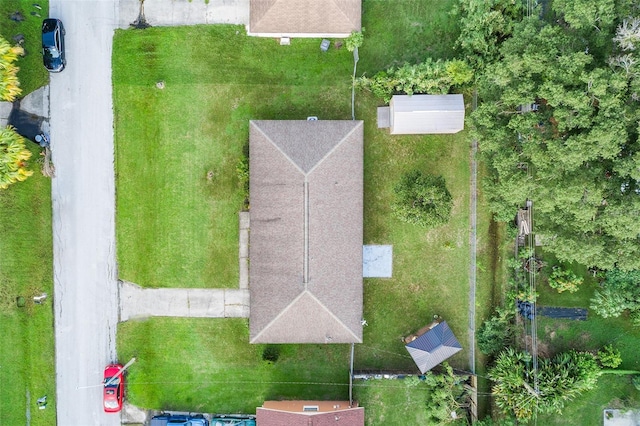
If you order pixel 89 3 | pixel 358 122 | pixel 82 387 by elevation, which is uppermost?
pixel 89 3

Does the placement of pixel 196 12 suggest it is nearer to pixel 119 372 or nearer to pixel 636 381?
pixel 119 372

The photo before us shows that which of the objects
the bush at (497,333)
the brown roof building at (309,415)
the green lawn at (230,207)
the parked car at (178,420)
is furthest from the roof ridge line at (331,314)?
the parked car at (178,420)

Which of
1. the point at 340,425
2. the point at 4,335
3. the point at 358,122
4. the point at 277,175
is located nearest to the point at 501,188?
the point at 358,122

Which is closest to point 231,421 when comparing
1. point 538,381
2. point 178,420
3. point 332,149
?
point 178,420

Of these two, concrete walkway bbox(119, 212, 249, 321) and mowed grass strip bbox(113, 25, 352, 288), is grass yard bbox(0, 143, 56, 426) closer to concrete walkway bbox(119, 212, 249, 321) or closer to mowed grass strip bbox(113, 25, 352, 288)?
mowed grass strip bbox(113, 25, 352, 288)

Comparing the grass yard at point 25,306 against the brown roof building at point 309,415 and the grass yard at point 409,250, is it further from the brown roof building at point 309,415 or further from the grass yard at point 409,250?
the grass yard at point 409,250

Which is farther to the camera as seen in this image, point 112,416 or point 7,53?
point 112,416

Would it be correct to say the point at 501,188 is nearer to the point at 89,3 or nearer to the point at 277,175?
the point at 277,175
